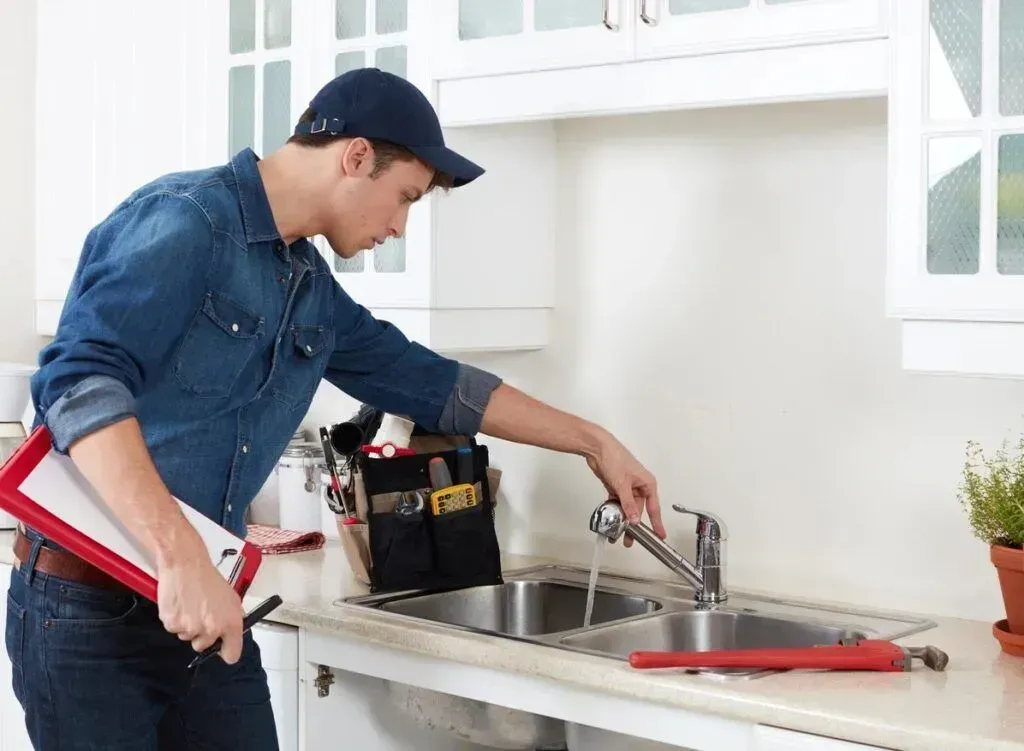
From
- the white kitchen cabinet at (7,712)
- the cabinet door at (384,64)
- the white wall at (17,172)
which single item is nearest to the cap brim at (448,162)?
the cabinet door at (384,64)

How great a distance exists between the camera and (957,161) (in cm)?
194

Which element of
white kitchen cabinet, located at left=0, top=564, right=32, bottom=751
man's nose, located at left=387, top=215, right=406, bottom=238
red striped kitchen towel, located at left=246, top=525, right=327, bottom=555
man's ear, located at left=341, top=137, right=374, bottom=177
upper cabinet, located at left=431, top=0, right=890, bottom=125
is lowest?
white kitchen cabinet, located at left=0, top=564, right=32, bottom=751

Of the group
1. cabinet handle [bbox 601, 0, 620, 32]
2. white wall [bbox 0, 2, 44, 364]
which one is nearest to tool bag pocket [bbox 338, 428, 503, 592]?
cabinet handle [bbox 601, 0, 620, 32]

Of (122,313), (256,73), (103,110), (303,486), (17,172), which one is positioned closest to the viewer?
(122,313)

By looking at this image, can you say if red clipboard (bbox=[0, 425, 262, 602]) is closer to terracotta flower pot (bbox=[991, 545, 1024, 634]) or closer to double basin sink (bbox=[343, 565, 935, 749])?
double basin sink (bbox=[343, 565, 935, 749])

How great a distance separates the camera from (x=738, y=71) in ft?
7.05

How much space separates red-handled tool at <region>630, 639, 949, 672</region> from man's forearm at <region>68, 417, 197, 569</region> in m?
0.68

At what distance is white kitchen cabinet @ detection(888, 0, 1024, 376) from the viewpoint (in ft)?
6.25

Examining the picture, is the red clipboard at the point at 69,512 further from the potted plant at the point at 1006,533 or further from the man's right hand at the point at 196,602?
the potted plant at the point at 1006,533

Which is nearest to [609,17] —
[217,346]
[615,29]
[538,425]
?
[615,29]

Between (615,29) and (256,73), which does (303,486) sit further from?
(615,29)

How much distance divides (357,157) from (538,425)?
2.02 ft

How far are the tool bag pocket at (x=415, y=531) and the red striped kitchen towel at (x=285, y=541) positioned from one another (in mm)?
313

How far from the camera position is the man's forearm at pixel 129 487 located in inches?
62.0
